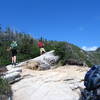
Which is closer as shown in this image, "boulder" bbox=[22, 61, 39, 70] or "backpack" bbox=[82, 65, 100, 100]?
"backpack" bbox=[82, 65, 100, 100]

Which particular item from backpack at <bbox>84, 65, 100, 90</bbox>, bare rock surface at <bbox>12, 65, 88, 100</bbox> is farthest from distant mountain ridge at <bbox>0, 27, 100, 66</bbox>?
backpack at <bbox>84, 65, 100, 90</bbox>

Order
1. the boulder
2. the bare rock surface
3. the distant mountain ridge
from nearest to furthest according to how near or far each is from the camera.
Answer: the bare rock surface, the boulder, the distant mountain ridge

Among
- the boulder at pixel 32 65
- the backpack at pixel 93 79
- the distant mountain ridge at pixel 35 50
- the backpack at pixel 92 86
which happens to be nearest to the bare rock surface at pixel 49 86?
the backpack at pixel 92 86

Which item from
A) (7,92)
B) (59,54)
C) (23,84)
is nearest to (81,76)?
(23,84)

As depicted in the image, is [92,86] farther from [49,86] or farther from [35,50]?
[35,50]

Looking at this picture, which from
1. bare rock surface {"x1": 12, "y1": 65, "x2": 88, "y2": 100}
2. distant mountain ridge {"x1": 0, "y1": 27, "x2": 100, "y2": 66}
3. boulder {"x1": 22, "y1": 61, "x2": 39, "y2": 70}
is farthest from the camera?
distant mountain ridge {"x1": 0, "y1": 27, "x2": 100, "y2": 66}

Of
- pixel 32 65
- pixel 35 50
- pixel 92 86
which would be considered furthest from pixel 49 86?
pixel 35 50

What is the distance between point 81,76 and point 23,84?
3.00 meters

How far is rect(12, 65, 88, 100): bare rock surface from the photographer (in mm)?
14609

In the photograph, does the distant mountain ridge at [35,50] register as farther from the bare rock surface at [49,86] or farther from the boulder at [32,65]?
the bare rock surface at [49,86]

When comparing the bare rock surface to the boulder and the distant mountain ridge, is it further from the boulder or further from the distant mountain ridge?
the distant mountain ridge

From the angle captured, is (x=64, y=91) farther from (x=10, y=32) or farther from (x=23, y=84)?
(x=10, y=32)

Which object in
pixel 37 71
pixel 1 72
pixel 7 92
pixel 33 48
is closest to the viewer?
pixel 7 92

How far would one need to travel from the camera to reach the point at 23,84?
52.7 feet
